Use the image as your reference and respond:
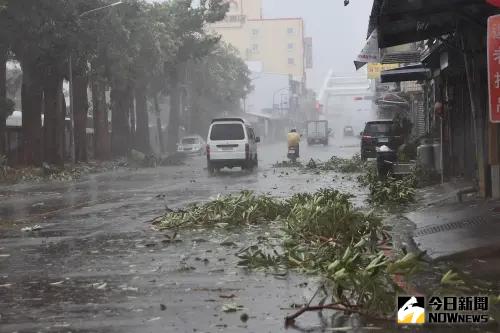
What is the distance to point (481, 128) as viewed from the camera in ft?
49.8

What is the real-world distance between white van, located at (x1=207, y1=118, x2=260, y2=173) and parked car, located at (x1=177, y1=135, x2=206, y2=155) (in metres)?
32.1

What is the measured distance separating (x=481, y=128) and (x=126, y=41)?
25689mm

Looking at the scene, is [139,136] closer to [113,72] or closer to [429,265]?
[113,72]

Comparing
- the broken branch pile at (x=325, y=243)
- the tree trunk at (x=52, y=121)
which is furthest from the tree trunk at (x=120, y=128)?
the broken branch pile at (x=325, y=243)

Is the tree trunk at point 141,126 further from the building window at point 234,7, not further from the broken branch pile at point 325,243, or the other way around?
the building window at point 234,7

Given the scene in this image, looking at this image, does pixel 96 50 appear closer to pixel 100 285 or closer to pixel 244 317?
pixel 100 285

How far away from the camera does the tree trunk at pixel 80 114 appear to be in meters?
41.9

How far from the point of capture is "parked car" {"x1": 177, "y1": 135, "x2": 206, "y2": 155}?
6600 centimetres

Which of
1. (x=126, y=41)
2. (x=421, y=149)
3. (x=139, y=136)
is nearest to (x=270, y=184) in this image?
(x=421, y=149)

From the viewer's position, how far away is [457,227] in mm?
11602

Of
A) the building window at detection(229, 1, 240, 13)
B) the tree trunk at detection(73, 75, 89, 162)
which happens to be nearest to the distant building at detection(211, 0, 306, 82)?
the building window at detection(229, 1, 240, 13)

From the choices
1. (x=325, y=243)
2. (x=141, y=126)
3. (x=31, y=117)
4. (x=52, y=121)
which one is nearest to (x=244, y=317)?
(x=325, y=243)

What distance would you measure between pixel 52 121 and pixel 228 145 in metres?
9.79

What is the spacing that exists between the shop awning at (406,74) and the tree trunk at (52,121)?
1668 cm
